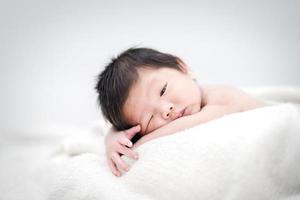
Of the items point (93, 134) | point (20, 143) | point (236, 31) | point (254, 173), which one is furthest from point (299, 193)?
point (236, 31)

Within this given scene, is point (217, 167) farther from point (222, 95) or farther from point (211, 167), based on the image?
point (222, 95)

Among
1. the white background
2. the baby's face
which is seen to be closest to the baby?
the baby's face

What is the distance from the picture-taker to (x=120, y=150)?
0.92 meters

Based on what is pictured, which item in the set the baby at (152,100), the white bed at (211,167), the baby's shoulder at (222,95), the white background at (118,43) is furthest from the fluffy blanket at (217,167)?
the white background at (118,43)

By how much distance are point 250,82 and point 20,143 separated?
1.03 m

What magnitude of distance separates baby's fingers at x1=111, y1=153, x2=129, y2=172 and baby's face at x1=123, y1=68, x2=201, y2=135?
148 mm

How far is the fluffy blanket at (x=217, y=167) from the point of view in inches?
28.5

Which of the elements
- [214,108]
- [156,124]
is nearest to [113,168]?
[156,124]

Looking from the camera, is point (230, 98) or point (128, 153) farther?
point (230, 98)

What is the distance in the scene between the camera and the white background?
5.52ft

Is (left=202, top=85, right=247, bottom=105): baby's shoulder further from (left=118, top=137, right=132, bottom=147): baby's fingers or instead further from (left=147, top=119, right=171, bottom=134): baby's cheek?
(left=118, top=137, right=132, bottom=147): baby's fingers

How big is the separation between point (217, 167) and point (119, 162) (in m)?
0.24

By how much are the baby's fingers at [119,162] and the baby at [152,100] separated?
0.01m

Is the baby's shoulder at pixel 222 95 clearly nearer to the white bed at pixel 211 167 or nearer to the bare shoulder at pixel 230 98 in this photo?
the bare shoulder at pixel 230 98
